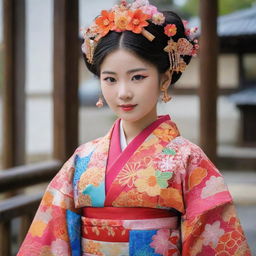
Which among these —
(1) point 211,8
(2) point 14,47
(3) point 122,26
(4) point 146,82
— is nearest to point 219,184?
(4) point 146,82

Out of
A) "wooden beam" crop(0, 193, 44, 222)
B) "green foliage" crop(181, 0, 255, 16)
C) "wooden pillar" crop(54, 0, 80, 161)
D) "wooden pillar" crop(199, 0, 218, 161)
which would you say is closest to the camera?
"wooden beam" crop(0, 193, 44, 222)

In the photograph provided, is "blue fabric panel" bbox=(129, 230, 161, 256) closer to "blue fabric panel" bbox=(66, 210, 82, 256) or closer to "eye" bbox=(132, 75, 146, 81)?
"blue fabric panel" bbox=(66, 210, 82, 256)

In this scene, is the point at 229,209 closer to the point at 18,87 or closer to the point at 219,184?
the point at 219,184

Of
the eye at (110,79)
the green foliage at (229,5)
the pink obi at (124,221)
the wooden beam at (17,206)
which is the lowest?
the wooden beam at (17,206)

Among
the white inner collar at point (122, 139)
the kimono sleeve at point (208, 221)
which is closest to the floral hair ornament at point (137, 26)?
the white inner collar at point (122, 139)

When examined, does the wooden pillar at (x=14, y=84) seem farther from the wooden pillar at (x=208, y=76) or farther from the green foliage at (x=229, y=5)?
the green foliage at (x=229, y=5)

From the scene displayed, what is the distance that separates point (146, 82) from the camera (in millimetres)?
2049

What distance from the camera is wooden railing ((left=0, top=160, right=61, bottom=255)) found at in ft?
11.1

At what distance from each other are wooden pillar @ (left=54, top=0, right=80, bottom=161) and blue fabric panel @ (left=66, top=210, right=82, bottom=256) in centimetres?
194

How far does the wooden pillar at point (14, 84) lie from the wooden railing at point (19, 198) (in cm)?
59

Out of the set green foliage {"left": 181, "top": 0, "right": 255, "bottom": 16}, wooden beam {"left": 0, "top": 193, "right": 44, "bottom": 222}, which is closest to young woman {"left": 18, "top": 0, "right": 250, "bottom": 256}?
wooden beam {"left": 0, "top": 193, "right": 44, "bottom": 222}

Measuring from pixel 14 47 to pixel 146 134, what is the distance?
2.32 meters

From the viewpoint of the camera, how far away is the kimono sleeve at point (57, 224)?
217cm

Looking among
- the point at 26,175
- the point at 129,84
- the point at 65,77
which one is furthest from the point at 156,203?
the point at 65,77
